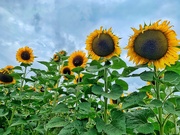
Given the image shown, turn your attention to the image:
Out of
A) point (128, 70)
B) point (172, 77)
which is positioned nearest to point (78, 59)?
point (128, 70)

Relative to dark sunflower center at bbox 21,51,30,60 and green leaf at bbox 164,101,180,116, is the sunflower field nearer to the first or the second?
green leaf at bbox 164,101,180,116

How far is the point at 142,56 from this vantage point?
8.31 ft

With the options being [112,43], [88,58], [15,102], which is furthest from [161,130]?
[15,102]

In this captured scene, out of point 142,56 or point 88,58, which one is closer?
point 142,56

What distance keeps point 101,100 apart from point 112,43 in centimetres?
61

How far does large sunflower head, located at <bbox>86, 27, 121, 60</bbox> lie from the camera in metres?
2.95

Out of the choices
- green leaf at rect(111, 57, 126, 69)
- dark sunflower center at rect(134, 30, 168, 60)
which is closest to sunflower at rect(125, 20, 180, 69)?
dark sunflower center at rect(134, 30, 168, 60)

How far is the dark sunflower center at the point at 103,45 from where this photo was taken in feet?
9.67

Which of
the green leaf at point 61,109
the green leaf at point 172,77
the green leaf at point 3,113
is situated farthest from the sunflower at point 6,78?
the green leaf at point 172,77

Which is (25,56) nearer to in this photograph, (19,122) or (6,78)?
(6,78)

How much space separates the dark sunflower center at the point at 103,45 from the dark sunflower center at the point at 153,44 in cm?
49

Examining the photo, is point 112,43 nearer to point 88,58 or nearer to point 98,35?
point 98,35

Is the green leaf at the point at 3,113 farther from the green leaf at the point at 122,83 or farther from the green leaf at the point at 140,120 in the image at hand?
the green leaf at the point at 140,120

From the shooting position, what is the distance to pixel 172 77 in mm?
2359
